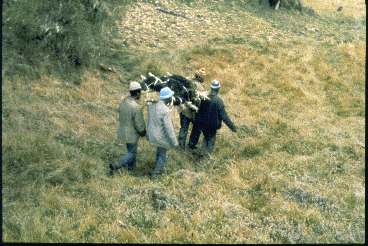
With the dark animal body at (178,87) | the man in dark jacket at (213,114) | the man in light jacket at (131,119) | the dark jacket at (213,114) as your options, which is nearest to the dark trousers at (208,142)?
the man in dark jacket at (213,114)

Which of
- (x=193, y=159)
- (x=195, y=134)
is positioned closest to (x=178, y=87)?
(x=195, y=134)

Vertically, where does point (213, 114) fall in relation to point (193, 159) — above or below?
above

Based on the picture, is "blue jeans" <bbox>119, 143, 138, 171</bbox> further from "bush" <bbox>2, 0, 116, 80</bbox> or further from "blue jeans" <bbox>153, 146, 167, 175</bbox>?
"bush" <bbox>2, 0, 116, 80</bbox>

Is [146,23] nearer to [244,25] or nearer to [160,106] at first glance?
[244,25]

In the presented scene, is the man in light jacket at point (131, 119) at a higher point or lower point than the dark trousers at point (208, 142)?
higher

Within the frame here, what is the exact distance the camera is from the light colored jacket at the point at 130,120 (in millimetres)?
5020

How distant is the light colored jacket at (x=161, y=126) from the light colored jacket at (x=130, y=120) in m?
0.20

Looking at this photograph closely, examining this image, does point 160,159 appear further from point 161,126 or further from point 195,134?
point 195,134

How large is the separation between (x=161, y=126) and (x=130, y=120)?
2.03ft

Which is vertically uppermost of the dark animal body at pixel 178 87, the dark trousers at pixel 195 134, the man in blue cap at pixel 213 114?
the dark animal body at pixel 178 87

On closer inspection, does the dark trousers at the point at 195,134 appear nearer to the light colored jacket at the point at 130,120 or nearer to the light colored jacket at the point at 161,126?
the light colored jacket at the point at 161,126

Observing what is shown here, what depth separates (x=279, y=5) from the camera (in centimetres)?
1975

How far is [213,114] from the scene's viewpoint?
20.2 feet

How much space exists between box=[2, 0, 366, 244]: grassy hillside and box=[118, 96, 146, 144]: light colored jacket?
774 mm
